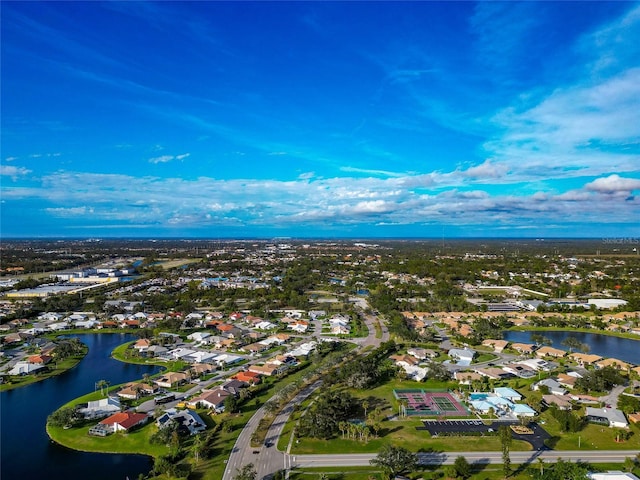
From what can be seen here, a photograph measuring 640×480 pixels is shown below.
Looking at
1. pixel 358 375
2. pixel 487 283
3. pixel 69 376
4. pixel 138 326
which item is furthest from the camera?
pixel 487 283

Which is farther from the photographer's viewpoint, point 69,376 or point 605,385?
point 69,376

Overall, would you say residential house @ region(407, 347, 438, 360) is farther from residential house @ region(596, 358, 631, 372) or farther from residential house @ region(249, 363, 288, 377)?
residential house @ region(596, 358, 631, 372)

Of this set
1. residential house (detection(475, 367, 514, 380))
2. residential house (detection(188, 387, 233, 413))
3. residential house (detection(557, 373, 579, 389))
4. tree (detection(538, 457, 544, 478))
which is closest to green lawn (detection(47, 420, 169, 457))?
residential house (detection(188, 387, 233, 413))

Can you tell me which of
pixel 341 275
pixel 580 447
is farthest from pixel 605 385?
pixel 341 275

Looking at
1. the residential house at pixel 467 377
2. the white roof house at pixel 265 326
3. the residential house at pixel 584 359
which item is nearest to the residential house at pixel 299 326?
the white roof house at pixel 265 326

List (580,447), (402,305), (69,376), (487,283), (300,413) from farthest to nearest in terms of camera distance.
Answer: (487,283) → (402,305) → (69,376) → (300,413) → (580,447)

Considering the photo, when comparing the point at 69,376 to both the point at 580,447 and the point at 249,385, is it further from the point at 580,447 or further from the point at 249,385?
the point at 580,447

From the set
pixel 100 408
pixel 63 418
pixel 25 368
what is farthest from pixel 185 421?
pixel 25 368

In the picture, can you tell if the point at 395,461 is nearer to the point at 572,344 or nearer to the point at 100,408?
the point at 100,408
